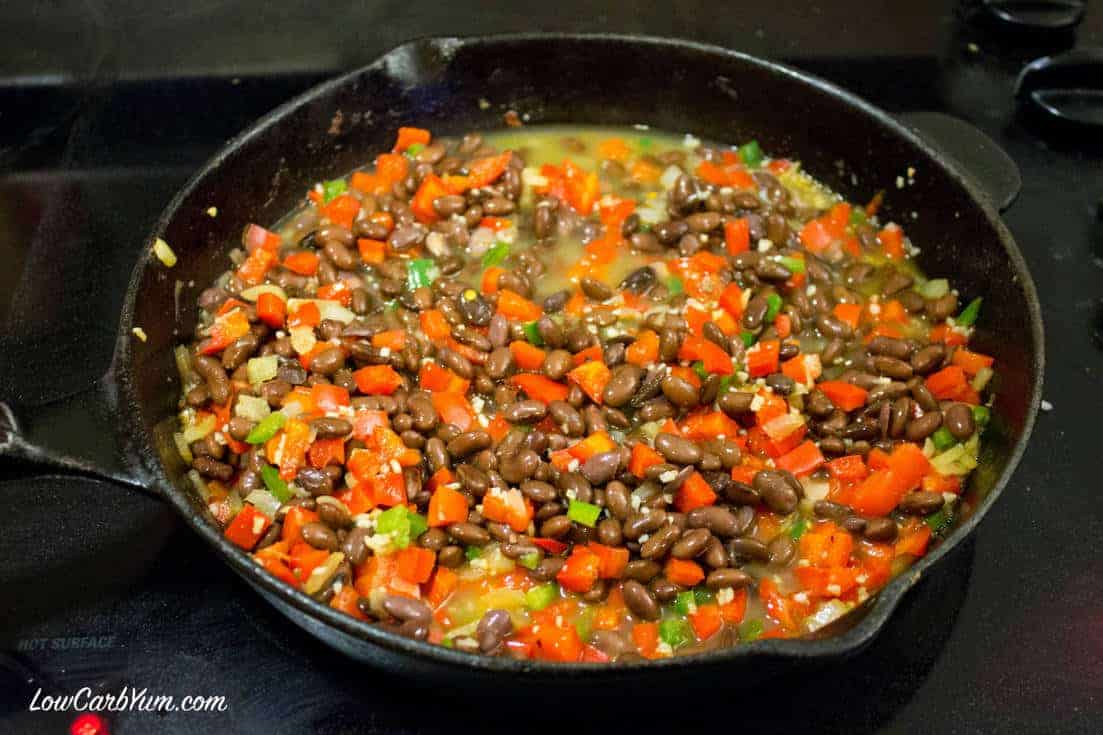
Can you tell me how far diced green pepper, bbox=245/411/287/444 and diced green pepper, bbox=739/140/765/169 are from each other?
1.82 metres

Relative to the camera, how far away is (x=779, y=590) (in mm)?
2434

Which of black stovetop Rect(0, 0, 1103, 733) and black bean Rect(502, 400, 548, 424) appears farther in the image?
black bean Rect(502, 400, 548, 424)

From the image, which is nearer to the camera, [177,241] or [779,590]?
[779,590]

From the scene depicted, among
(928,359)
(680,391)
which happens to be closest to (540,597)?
(680,391)

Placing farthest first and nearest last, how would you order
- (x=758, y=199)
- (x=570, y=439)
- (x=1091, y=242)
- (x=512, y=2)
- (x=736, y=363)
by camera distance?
1. (x=512, y=2)
2. (x=1091, y=242)
3. (x=758, y=199)
4. (x=736, y=363)
5. (x=570, y=439)

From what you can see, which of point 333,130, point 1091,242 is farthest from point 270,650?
point 1091,242

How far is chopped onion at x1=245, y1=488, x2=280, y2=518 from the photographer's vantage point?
2.51m

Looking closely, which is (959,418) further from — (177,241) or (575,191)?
(177,241)

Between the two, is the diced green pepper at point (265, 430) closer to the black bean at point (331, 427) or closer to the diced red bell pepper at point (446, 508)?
the black bean at point (331, 427)

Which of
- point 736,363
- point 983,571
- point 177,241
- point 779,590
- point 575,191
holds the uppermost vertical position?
point 177,241

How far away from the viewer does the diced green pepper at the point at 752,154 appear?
3486 millimetres

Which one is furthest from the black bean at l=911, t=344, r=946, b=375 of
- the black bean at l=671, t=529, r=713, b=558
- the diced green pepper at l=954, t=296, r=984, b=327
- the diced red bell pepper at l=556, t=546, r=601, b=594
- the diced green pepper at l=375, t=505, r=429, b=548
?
the diced green pepper at l=375, t=505, r=429, b=548

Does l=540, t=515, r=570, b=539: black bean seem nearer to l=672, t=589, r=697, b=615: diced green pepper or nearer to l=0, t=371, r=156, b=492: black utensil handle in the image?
l=672, t=589, r=697, b=615: diced green pepper

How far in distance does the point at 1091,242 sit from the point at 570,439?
6.78 feet
